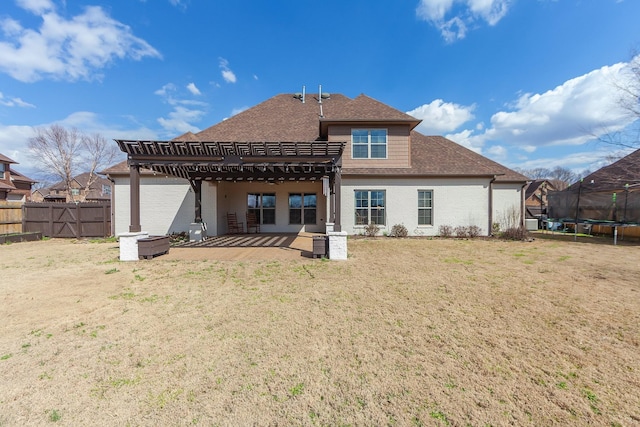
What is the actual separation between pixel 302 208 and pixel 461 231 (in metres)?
8.21

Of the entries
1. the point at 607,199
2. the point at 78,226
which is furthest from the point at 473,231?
the point at 78,226

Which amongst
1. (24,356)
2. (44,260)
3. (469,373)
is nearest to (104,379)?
(24,356)

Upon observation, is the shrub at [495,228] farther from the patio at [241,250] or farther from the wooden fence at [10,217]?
the wooden fence at [10,217]

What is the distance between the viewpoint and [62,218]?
43.7 ft

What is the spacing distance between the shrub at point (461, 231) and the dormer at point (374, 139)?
3.88 m

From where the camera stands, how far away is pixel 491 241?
39.9ft

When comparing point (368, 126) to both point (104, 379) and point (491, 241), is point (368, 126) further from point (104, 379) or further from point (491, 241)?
point (104, 379)

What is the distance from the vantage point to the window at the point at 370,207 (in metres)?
13.3

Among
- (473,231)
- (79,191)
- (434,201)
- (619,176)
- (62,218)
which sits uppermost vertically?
(79,191)

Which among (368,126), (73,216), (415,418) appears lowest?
(415,418)

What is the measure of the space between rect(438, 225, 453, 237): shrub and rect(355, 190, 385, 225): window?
9.22ft

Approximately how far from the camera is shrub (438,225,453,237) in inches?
514

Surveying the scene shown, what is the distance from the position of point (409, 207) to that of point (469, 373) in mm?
11078

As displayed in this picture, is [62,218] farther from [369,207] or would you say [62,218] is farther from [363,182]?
[369,207]
